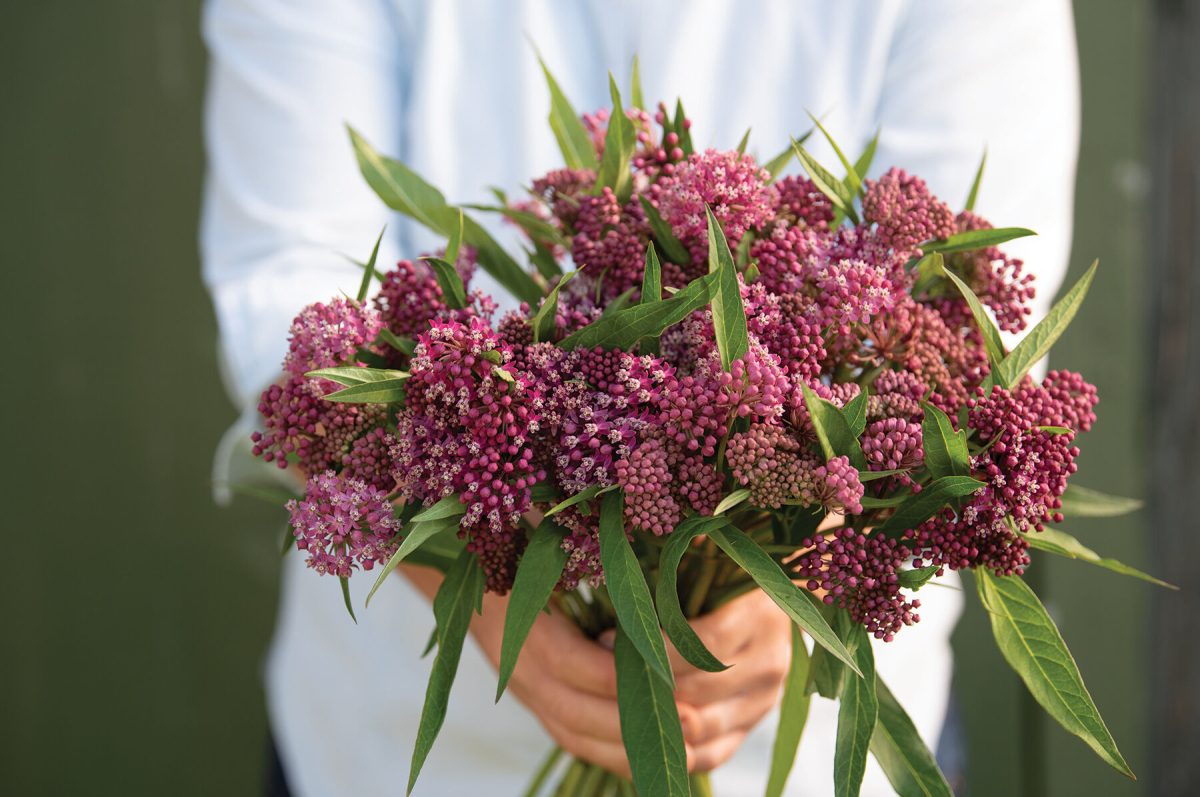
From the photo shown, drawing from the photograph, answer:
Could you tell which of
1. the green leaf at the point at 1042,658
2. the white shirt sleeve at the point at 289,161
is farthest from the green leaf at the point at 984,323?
the white shirt sleeve at the point at 289,161

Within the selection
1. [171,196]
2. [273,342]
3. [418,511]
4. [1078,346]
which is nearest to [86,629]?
[171,196]

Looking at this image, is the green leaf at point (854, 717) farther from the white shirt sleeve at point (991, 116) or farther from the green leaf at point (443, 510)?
the white shirt sleeve at point (991, 116)

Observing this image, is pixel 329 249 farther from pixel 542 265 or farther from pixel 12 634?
pixel 12 634

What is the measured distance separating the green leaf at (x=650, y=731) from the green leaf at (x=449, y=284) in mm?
180

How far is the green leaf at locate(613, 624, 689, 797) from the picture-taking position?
0.50 m

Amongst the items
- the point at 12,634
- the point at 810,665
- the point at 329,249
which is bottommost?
the point at 12,634

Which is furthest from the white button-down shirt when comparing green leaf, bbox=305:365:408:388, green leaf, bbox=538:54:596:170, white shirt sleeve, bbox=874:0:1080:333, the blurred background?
the blurred background

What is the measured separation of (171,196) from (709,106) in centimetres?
107

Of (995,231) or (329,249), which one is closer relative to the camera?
(995,231)

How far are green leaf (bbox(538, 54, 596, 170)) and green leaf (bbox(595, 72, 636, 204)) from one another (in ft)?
0.23

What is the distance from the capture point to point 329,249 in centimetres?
98

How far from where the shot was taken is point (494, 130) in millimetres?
1064

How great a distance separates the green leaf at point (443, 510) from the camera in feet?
1.48

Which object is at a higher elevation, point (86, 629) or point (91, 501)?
point (91, 501)
